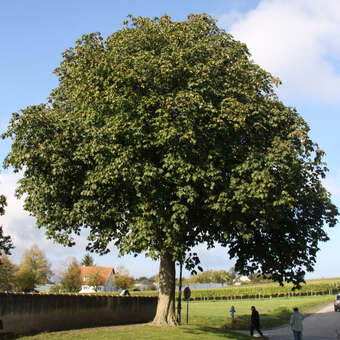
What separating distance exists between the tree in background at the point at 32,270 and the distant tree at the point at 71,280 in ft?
21.8

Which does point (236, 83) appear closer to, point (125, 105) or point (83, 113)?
point (125, 105)

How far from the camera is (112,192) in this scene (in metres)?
19.8

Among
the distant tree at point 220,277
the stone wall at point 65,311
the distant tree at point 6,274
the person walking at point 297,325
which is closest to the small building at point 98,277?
the distant tree at point 6,274

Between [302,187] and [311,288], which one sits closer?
[302,187]

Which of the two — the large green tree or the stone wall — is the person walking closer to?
the large green tree

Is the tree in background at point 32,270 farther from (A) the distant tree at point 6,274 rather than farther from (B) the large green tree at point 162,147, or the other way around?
(B) the large green tree at point 162,147

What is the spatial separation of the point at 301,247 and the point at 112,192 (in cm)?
1115

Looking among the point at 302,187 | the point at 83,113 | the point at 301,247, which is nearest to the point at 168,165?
the point at 83,113

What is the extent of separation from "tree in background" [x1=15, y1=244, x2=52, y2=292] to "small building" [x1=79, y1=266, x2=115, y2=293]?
1596 centimetres

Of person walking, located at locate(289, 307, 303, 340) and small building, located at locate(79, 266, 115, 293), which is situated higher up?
person walking, located at locate(289, 307, 303, 340)

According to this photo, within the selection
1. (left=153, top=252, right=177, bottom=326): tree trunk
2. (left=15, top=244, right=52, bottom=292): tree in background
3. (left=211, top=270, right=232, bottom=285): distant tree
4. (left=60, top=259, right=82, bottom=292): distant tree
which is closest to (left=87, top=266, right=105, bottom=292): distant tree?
(left=60, top=259, right=82, bottom=292): distant tree

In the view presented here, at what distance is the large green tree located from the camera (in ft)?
58.8

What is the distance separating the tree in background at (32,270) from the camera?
289 feet

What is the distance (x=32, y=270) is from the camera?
296 ft
